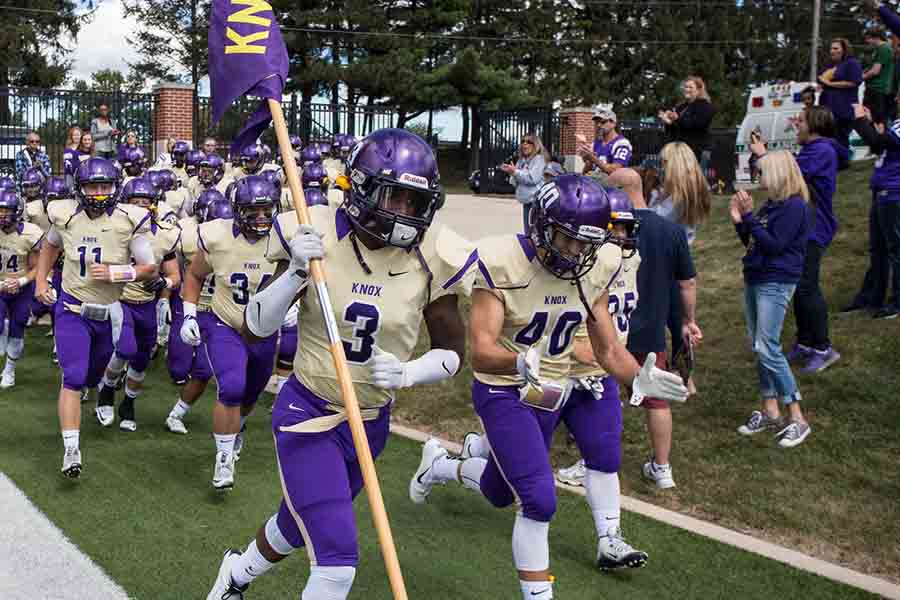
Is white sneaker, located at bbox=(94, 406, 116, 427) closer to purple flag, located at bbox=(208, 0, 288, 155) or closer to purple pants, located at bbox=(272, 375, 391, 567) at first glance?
purple flag, located at bbox=(208, 0, 288, 155)

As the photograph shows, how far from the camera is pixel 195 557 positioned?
5.12m

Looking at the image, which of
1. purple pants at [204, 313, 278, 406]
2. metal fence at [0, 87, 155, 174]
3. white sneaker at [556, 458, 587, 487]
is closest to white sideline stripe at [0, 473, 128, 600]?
purple pants at [204, 313, 278, 406]

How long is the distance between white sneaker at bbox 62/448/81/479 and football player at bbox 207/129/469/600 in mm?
2757

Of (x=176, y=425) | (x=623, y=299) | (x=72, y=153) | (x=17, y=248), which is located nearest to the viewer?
(x=623, y=299)

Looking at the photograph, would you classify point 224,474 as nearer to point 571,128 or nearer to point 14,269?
point 14,269

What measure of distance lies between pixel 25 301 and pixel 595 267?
6801 mm

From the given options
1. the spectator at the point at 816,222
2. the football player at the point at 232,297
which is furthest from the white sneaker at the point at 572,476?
the spectator at the point at 816,222

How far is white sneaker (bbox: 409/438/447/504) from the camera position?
235 inches

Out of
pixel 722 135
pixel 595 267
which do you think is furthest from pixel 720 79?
pixel 595 267

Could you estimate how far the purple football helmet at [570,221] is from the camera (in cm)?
420

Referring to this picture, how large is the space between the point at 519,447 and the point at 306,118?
882 inches

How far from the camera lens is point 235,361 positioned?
6.24 m

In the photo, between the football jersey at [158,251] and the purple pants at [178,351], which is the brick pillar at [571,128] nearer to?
the purple pants at [178,351]

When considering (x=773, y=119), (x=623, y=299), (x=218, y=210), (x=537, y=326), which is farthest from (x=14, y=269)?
(x=773, y=119)
